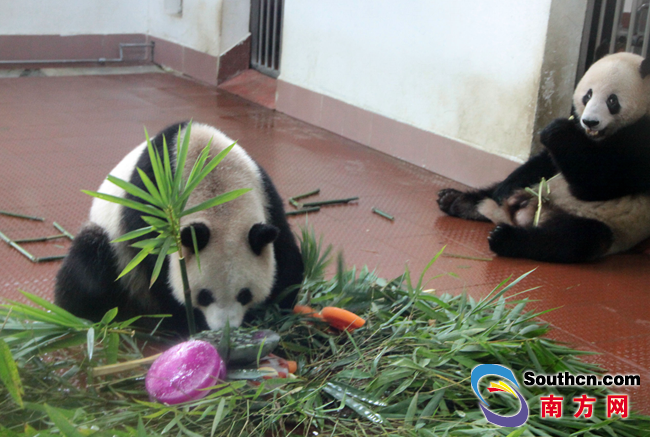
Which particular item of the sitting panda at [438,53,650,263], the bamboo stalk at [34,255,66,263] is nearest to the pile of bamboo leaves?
the bamboo stalk at [34,255,66,263]

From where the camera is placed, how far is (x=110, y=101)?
276 inches

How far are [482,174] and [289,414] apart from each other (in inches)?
123

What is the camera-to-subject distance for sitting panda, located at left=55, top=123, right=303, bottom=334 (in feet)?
7.34

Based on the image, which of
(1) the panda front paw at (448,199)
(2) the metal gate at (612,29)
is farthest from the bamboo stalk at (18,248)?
(2) the metal gate at (612,29)

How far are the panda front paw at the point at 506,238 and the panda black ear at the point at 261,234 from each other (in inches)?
69.0

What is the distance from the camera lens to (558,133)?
3543mm

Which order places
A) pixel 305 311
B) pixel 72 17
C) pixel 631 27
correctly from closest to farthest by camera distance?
pixel 305 311 → pixel 631 27 → pixel 72 17

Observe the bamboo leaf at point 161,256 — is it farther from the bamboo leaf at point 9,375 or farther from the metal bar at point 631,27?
the metal bar at point 631,27

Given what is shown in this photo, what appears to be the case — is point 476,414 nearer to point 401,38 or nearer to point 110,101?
point 401,38

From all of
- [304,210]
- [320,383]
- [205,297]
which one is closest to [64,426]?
[205,297]

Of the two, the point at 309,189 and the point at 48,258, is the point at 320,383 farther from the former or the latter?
the point at 309,189

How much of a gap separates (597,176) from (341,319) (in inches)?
69.9

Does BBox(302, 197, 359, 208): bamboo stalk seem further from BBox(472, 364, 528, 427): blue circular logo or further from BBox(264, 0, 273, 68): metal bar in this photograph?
BBox(264, 0, 273, 68): metal bar

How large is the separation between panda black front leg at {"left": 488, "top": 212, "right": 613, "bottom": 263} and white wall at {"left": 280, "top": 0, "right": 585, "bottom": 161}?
96 cm
